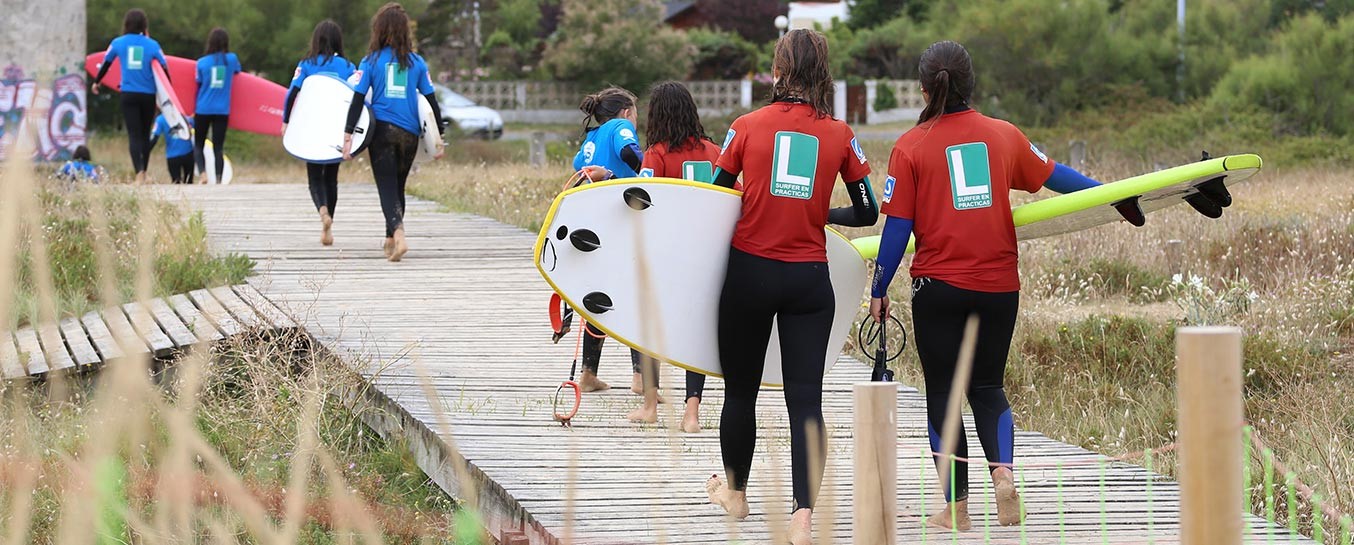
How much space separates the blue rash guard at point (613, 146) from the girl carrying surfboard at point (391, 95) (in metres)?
3.12

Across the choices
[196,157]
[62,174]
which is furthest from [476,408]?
[196,157]

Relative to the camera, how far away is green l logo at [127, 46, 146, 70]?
580 inches

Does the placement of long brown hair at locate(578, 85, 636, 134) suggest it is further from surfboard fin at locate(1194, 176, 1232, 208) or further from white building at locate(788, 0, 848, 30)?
white building at locate(788, 0, 848, 30)

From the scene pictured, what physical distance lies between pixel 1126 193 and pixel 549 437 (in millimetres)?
2428

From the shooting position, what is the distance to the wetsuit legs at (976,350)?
181 inches

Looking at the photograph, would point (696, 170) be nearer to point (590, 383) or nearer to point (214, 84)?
point (590, 383)

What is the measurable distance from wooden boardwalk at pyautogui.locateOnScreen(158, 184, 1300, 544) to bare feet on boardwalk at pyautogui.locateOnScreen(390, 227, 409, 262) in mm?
121

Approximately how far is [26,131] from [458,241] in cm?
1029

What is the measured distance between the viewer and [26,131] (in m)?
1.81

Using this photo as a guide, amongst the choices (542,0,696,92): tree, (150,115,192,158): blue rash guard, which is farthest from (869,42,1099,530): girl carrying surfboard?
(542,0,696,92): tree

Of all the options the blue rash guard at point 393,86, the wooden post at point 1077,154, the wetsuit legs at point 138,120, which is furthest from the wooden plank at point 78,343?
the wooden post at point 1077,154

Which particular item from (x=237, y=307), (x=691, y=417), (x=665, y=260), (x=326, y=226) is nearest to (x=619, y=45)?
(x=326, y=226)

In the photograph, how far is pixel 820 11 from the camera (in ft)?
188

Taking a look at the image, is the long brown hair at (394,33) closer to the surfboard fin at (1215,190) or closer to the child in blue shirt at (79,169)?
the child in blue shirt at (79,169)
